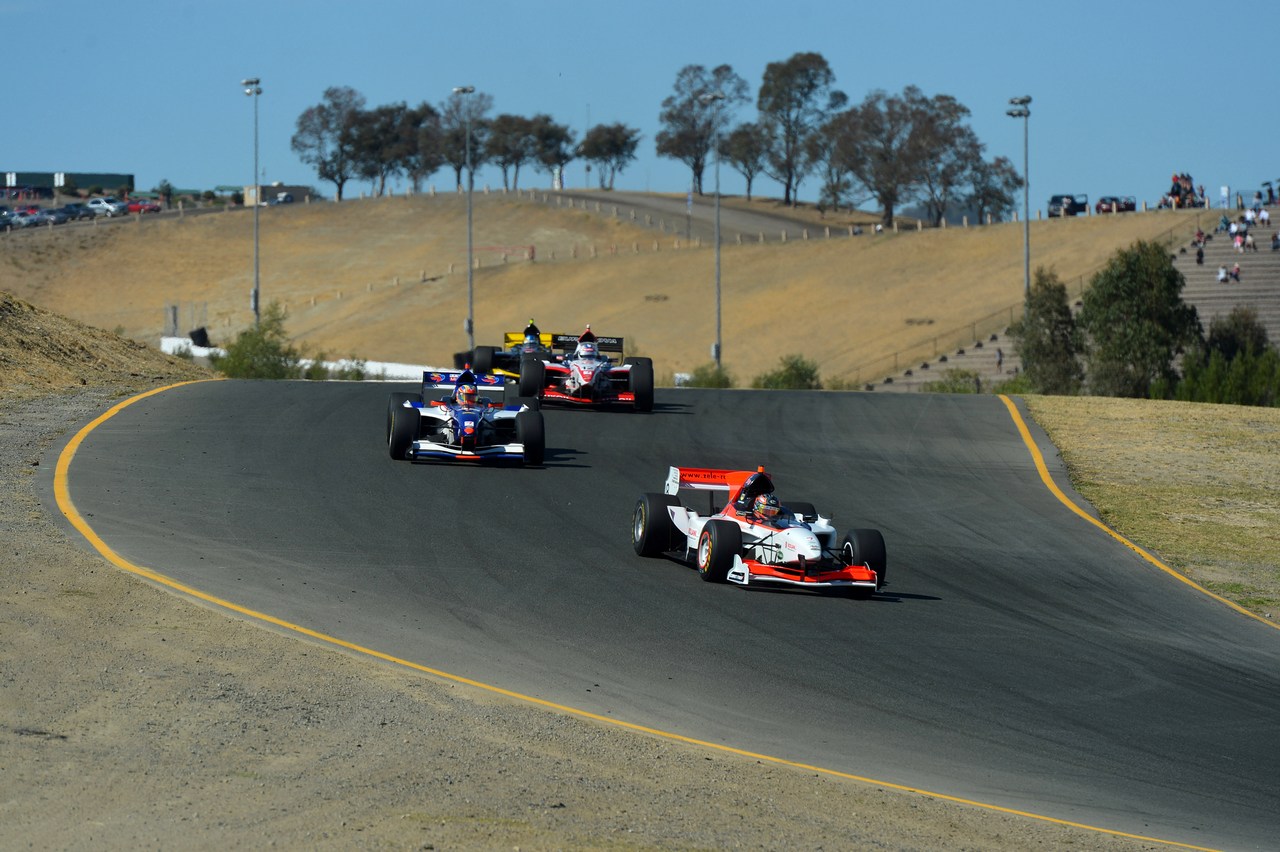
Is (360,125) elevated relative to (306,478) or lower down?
elevated

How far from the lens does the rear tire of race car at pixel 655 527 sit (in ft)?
66.3

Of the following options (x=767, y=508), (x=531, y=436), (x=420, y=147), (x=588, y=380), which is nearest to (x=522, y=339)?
(x=588, y=380)

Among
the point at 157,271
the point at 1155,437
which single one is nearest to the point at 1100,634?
the point at 1155,437

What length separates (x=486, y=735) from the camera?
480 inches

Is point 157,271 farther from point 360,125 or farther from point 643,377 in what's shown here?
point 643,377

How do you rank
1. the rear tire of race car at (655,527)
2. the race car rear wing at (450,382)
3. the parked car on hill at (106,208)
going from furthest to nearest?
the parked car on hill at (106,208) < the race car rear wing at (450,382) < the rear tire of race car at (655,527)

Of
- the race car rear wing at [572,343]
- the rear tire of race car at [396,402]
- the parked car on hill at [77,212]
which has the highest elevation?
the parked car on hill at [77,212]

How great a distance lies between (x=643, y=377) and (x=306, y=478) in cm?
1137

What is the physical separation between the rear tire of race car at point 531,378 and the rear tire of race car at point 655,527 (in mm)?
13969

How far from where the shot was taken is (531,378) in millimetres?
34125

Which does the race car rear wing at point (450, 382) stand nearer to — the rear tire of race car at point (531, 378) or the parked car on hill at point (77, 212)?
the rear tire of race car at point (531, 378)

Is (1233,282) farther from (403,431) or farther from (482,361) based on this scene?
(403,431)

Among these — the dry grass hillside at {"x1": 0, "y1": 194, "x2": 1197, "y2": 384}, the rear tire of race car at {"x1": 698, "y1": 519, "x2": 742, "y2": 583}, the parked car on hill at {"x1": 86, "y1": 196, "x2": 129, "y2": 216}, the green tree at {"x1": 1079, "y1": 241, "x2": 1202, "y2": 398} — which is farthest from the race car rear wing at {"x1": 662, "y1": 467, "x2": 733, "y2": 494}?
the parked car on hill at {"x1": 86, "y1": 196, "x2": 129, "y2": 216}

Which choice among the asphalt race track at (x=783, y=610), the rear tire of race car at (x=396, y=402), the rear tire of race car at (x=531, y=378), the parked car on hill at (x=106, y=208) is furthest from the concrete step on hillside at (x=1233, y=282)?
the parked car on hill at (x=106, y=208)
